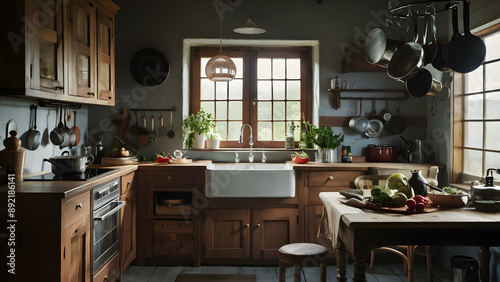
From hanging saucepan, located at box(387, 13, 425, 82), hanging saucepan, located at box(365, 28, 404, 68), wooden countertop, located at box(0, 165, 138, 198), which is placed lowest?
wooden countertop, located at box(0, 165, 138, 198)

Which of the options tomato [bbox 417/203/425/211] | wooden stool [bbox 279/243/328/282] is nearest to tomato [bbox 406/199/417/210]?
tomato [bbox 417/203/425/211]

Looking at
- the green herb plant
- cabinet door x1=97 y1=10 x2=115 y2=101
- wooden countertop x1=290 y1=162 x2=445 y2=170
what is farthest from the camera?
the green herb plant

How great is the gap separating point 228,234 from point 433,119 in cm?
237

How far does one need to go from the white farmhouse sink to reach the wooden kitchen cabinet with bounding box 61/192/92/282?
1.28 metres

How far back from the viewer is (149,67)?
176 inches

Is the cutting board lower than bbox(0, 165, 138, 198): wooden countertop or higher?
higher

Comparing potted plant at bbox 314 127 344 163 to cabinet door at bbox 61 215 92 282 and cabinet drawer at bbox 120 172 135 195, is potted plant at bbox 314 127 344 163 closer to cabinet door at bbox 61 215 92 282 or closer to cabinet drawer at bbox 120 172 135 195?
cabinet drawer at bbox 120 172 135 195

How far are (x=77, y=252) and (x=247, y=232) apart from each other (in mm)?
1688

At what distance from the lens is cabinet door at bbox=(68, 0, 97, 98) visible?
3.20 meters

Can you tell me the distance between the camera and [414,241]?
213 cm

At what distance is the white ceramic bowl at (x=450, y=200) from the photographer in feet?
7.86

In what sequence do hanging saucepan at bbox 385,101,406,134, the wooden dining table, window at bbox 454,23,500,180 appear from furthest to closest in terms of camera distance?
hanging saucepan at bbox 385,101,406,134
window at bbox 454,23,500,180
the wooden dining table

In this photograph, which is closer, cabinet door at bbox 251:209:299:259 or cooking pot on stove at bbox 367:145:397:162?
cabinet door at bbox 251:209:299:259

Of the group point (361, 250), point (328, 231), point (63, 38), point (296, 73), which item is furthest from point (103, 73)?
point (361, 250)
